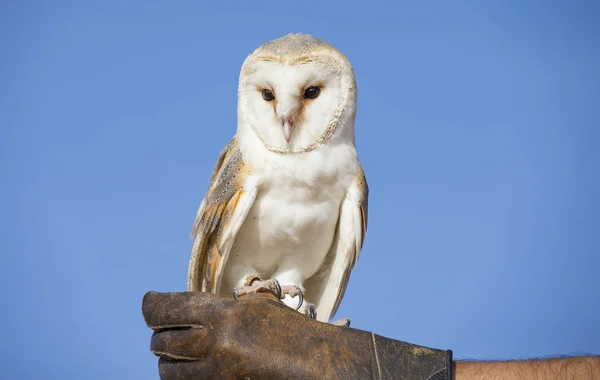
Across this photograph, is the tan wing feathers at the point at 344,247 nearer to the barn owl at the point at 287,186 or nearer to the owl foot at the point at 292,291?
the barn owl at the point at 287,186

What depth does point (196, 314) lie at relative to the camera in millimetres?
1802

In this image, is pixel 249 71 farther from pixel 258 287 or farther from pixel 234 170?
pixel 258 287

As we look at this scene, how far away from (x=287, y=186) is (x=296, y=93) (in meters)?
0.29

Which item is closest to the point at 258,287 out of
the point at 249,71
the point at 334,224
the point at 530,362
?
the point at 334,224

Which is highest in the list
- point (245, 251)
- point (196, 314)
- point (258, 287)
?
point (245, 251)

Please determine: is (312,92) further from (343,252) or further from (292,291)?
(292,291)

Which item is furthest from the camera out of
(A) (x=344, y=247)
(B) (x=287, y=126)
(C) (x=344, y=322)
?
(A) (x=344, y=247)

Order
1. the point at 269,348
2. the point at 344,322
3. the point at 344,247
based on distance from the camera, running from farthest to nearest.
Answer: the point at 344,247
the point at 344,322
the point at 269,348

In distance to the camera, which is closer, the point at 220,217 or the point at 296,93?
the point at 296,93

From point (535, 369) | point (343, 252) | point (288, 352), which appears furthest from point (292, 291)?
point (535, 369)

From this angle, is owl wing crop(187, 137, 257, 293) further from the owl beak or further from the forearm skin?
the forearm skin

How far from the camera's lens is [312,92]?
90.4 inches

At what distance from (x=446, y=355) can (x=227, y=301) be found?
1.82ft

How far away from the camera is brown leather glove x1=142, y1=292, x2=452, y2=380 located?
1.75 metres
